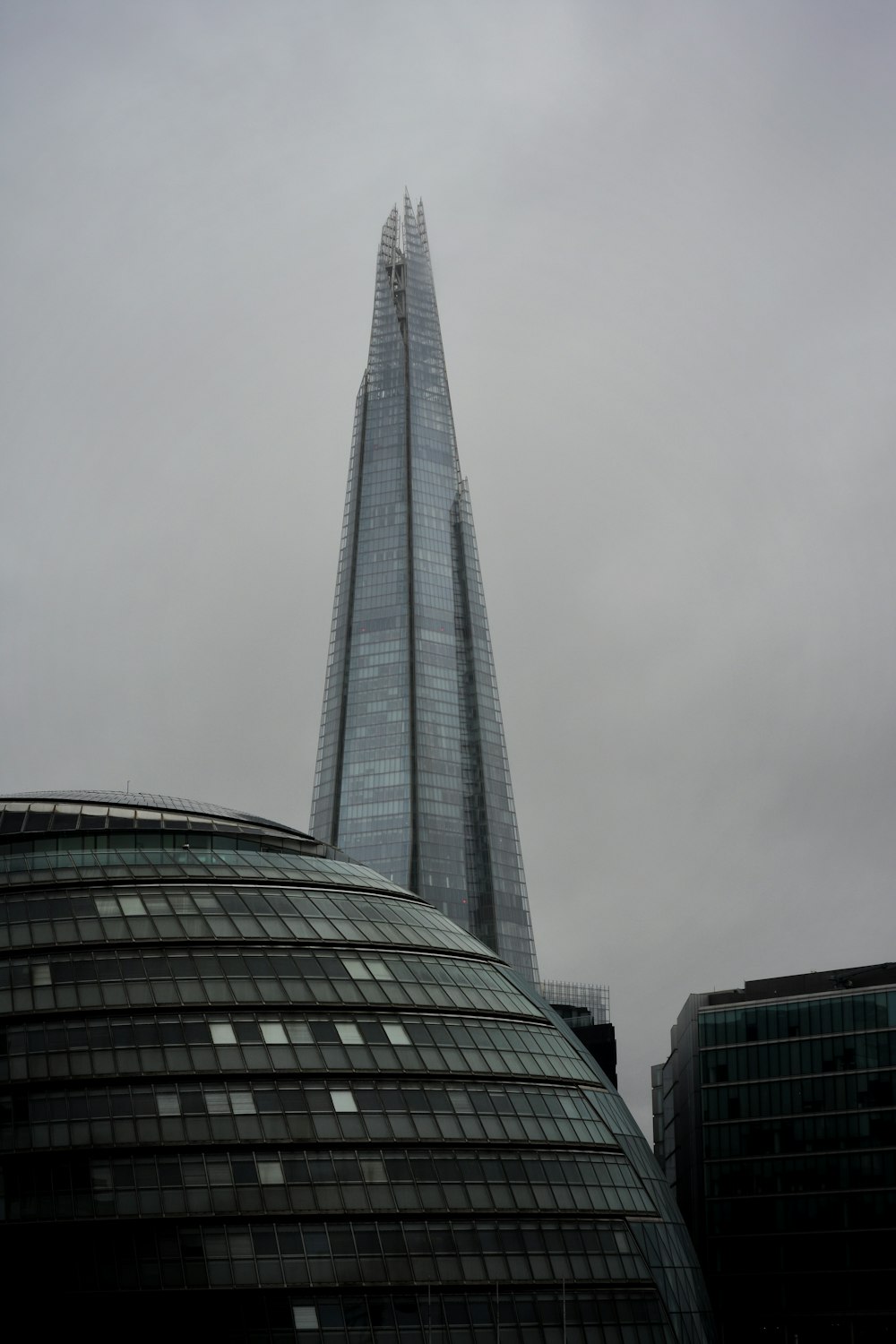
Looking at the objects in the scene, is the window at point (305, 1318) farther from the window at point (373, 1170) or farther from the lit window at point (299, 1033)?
the lit window at point (299, 1033)

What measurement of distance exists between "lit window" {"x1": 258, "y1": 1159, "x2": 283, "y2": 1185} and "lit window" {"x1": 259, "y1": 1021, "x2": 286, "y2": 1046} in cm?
580

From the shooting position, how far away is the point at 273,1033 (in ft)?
255

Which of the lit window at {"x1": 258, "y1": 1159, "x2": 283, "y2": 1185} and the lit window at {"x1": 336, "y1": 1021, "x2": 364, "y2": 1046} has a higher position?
the lit window at {"x1": 336, "y1": 1021, "x2": 364, "y2": 1046}

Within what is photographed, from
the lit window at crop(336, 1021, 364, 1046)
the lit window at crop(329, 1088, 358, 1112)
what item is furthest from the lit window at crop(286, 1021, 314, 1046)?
the lit window at crop(329, 1088, 358, 1112)

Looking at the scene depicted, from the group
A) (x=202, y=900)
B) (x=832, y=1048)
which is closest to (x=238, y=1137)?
(x=202, y=900)

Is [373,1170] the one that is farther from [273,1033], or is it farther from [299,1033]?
[273,1033]

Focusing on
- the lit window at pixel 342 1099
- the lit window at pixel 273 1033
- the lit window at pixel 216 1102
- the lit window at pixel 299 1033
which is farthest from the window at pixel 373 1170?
the lit window at pixel 273 1033

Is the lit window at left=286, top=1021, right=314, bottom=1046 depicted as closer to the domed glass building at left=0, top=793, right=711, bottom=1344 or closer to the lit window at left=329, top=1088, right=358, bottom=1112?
the domed glass building at left=0, top=793, right=711, bottom=1344

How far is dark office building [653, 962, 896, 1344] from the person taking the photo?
126188mm

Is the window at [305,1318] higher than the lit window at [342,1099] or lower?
lower

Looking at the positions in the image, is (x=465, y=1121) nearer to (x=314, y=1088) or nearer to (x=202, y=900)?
(x=314, y=1088)

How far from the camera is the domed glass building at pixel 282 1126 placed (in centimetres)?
7056

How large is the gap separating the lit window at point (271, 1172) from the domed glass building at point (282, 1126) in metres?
0.08

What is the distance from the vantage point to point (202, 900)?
83.6 m
